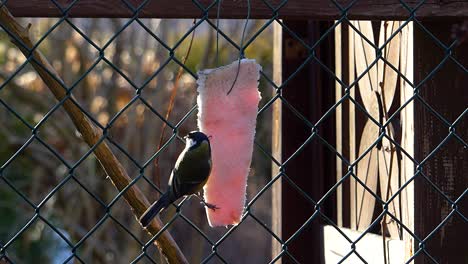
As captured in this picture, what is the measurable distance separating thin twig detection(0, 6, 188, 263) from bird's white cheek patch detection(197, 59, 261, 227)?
0.24m

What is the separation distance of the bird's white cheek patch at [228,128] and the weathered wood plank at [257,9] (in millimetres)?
197

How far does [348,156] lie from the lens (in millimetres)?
3744

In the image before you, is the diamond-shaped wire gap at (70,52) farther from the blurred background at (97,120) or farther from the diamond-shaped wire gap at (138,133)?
the diamond-shaped wire gap at (138,133)

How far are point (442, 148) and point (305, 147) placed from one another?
1.07m

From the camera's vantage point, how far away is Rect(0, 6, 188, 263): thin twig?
8.09 ft

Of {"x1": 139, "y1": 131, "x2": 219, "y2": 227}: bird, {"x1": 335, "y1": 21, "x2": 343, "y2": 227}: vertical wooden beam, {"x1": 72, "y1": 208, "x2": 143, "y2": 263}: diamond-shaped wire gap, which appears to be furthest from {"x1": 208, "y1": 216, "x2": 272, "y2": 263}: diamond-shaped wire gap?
{"x1": 139, "y1": 131, "x2": 219, "y2": 227}: bird

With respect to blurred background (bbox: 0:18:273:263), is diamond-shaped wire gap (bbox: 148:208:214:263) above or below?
below

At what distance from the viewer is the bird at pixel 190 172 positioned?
2.34 metres

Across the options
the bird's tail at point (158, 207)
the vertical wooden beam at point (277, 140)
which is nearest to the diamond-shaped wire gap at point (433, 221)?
the bird's tail at point (158, 207)

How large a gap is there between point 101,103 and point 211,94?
7.10m

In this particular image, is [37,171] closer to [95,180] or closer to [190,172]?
[95,180]

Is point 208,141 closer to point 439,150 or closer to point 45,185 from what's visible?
point 439,150

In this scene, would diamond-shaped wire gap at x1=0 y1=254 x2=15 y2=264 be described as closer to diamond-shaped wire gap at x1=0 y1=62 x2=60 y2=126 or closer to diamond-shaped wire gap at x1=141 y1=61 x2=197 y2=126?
diamond-shaped wire gap at x1=141 y1=61 x2=197 y2=126

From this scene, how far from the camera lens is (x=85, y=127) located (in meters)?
2.58
